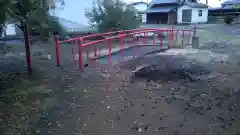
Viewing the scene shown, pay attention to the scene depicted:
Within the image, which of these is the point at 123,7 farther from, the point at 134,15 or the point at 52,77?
the point at 52,77

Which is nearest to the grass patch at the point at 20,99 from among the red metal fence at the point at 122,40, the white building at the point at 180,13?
the red metal fence at the point at 122,40

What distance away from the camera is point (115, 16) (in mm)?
15227

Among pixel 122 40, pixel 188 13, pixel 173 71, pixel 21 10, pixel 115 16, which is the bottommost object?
pixel 173 71

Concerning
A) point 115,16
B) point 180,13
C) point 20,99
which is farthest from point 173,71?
point 180,13

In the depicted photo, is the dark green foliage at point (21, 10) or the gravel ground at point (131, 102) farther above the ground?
the dark green foliage at point (21, 10)

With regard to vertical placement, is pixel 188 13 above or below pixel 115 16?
above

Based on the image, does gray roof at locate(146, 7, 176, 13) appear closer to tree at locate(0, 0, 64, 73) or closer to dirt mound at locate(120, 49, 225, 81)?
dirt mound at locate(120, 49, 225, 81)

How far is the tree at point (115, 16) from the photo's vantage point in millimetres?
15250

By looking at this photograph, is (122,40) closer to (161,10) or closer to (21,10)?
(21,10)

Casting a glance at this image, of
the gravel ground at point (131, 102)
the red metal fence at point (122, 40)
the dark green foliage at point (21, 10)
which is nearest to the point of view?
the gravel ground at point (131, 102)

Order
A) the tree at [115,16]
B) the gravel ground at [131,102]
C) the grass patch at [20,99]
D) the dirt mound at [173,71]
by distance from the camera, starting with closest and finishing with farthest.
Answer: the gravel ground at [131,102]
the grass patch at [20,99]
the dirt mound at [173,71]
the tree at [115,16]

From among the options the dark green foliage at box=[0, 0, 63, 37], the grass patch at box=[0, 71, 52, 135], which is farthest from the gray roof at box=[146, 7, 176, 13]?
the grass patch at box=[0, 71, 52, 135]

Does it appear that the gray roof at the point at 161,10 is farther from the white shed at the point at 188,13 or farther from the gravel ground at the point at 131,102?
the gravel ground at the point at 131,102

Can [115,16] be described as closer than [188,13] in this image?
Yes
